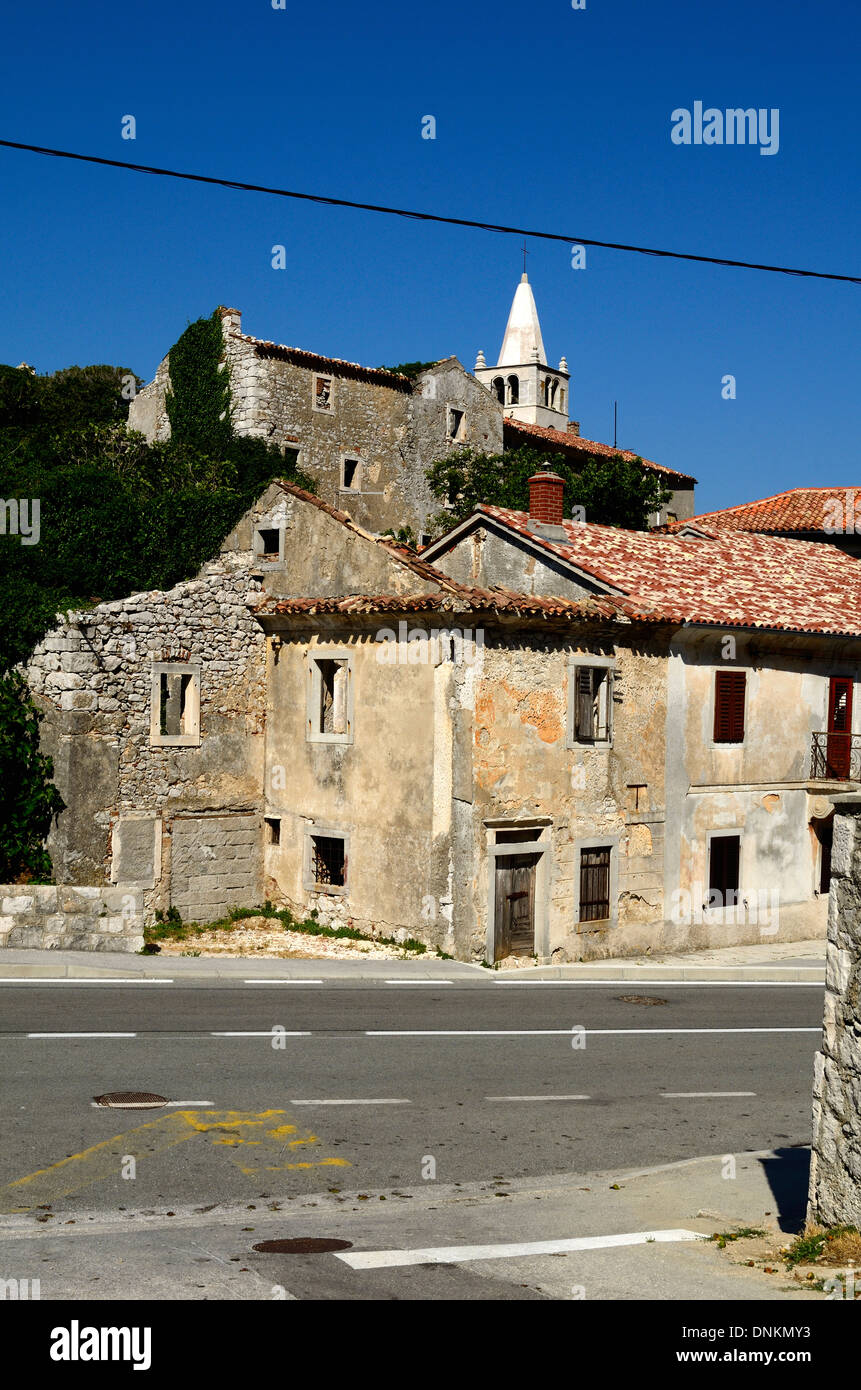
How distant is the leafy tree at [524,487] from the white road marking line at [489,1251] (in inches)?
1520

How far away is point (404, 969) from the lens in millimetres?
21922

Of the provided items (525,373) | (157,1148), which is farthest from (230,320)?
(525,373)

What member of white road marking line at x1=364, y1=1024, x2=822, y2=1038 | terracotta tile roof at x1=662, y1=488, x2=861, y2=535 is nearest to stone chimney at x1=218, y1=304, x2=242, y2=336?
terracotta tile roof at x1=662, y1=488, x2=861, y2=535

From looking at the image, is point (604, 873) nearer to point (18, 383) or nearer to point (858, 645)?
point (858, 645)

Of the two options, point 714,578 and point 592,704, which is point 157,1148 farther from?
point 714,578

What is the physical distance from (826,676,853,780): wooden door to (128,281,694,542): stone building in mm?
21720

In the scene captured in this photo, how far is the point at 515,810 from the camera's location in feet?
77.2

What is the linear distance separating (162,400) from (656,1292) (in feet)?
136

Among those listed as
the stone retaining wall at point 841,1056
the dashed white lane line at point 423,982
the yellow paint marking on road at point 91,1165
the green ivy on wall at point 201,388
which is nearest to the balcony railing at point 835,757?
the dashed white lane line at point 423,982

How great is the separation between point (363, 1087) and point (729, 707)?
15614 millimetres

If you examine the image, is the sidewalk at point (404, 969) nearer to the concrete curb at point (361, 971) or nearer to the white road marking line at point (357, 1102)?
the concrete curb at point (361, 971)

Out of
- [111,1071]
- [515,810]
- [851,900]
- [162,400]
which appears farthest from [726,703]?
[162,400]

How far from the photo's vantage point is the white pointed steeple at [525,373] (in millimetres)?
84438

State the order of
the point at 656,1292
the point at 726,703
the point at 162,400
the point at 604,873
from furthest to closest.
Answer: the point at 162,400, the point at 726,703, the point at 604,873, the point at 656,1292
